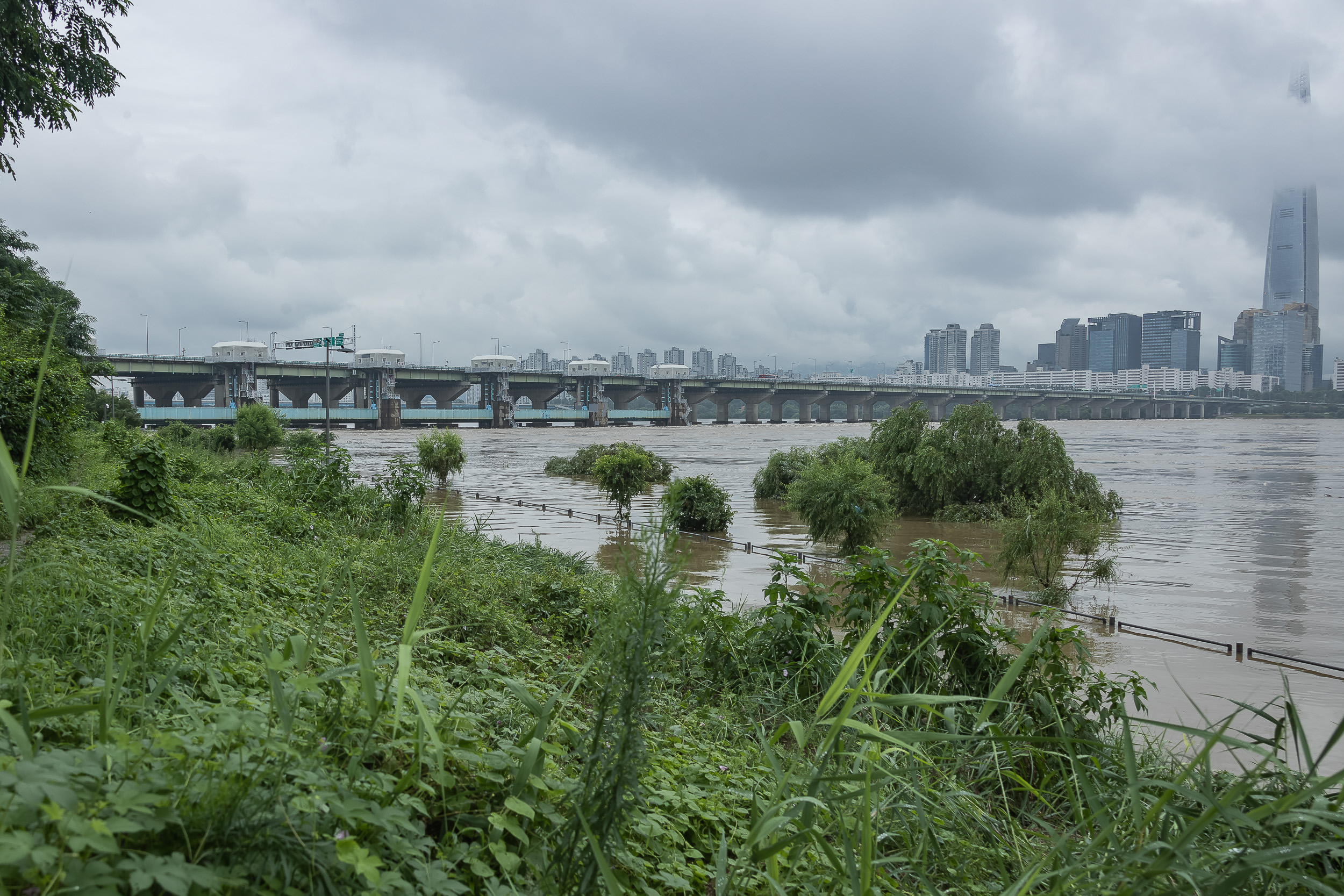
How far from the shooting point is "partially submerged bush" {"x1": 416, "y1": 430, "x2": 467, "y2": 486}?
36.3 metres

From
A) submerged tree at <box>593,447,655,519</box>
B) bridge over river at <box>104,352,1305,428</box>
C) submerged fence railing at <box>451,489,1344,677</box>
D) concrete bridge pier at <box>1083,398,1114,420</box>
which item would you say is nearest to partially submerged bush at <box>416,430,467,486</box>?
submerged fence railing at <box>451,489,1344,677</box>

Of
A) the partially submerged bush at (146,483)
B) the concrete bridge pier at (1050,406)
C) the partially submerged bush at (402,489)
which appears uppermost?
the concrete bridge pier at (1050,406)

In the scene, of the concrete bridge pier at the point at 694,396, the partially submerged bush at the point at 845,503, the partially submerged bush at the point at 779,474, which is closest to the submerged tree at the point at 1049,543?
the partially submerged bush at the point at 845,503

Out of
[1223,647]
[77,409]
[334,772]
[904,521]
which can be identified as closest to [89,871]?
[334,772]

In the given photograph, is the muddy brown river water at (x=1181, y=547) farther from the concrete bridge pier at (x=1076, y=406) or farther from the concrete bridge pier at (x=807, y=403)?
the concrete bridge pier at (x=1076, y=406)

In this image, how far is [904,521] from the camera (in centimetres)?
3194

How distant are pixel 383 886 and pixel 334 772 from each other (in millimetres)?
548

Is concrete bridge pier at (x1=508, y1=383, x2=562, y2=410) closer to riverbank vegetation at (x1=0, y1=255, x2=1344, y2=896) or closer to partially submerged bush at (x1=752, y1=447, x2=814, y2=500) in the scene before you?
partially submerged bush at (x1=752, y1=447, x2=814, y2=500)

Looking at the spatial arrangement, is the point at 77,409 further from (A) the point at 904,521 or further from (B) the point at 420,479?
(A) the point at 904,521

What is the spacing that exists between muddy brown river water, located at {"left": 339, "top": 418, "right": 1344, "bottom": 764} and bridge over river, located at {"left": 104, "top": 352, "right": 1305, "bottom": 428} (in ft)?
149

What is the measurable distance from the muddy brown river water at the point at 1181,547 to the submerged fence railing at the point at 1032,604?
0.66 feet

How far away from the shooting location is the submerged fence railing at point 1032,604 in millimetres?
11797

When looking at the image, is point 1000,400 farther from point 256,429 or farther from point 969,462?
point 256,429

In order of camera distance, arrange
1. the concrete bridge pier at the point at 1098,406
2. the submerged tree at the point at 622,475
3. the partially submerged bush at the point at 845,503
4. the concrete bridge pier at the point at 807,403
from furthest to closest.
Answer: the concrete bridge pier at the point at 1098,406 → the concrete bridge pier at the point at 807,403 → the submerged tree at the point at 622,475 → the partially submerged bush at the point at 845,503
